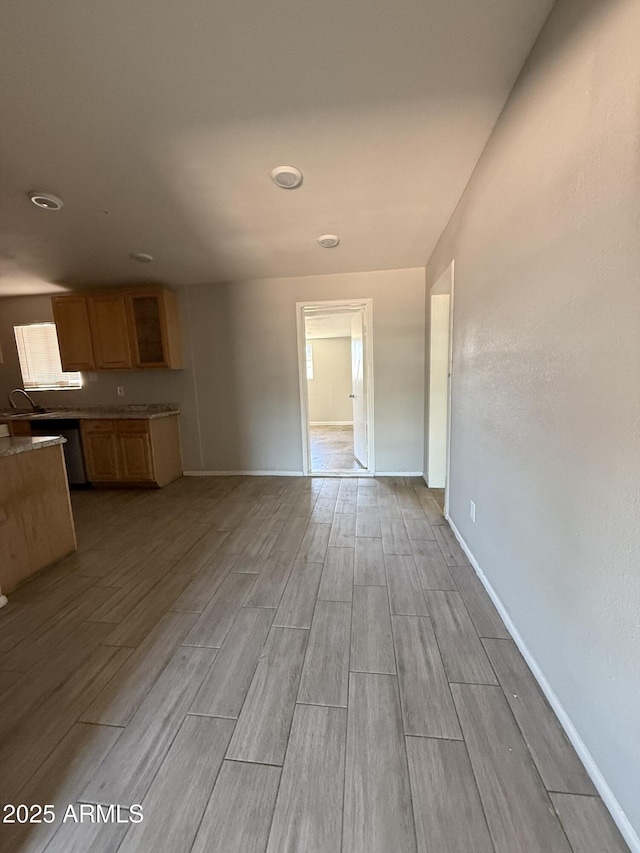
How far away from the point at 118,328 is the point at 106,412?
1.10 m

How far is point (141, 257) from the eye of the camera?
3.35 m

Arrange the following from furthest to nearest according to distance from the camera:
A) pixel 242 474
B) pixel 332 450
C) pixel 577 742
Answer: pixel 332 450 < pixel 242 474 < pixel 577 742

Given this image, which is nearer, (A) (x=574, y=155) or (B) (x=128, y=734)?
(A) (x=574, y=155)

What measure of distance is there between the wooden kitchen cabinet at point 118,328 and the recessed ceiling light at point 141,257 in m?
0.53

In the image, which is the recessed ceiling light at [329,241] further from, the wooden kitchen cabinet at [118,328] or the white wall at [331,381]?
the white wall at [331,381]

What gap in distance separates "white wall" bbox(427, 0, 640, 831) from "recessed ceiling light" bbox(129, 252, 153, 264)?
10.0ft

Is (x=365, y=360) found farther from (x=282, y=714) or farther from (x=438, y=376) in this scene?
(x=282, y=714)

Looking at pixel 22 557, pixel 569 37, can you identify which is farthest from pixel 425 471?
pixel 22 557

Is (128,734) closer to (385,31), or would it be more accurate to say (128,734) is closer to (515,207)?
(515,207)

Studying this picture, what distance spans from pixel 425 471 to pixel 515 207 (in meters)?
2.89

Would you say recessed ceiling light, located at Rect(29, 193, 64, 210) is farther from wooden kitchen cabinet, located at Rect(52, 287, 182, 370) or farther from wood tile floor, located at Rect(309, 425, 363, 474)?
wood tile floor, located at Rect(309, 425, 363, 474)

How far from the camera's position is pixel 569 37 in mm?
1144

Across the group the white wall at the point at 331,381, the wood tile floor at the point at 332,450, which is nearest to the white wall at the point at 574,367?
the wood tile floor at the point at 332,450

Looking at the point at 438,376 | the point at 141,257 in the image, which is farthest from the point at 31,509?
the point at 438,376
